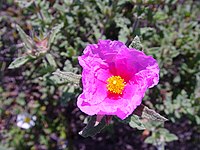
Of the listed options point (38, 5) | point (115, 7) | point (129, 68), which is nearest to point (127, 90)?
point (129, 68)

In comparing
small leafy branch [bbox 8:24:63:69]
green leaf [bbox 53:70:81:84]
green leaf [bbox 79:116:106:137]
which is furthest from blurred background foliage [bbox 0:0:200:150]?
green leaf [bbox 79:116:106:137]

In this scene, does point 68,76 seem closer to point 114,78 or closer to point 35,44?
point 114,78

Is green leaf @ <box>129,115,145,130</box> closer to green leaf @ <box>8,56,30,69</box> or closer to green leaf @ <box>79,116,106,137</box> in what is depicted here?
green leaf @ <box>79,116,106,137</box>

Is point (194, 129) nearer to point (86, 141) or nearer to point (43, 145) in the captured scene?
point (86, 141)

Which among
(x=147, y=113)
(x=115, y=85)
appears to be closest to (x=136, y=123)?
(x=147, y=113)

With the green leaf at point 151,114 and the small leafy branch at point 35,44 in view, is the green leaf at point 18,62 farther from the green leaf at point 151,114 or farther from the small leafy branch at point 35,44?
the green leaf at point 151,114

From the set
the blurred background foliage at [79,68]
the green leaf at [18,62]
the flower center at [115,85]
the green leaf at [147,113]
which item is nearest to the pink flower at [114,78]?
the flower center at [115,85]
